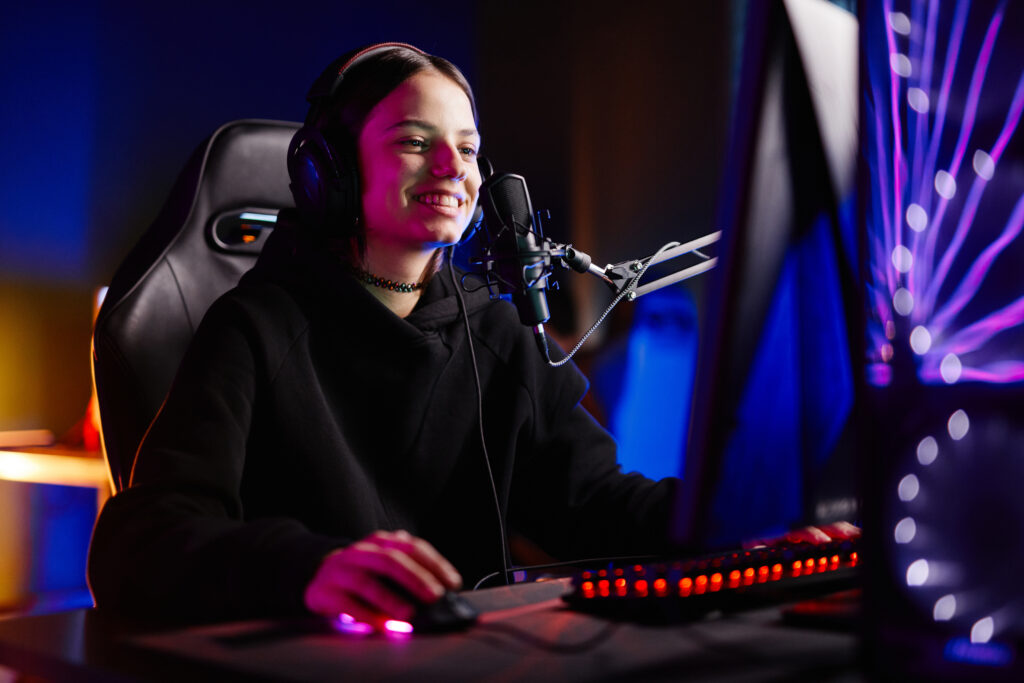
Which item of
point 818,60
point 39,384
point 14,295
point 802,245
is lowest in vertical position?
point 39,384

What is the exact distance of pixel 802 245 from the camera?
0.57m

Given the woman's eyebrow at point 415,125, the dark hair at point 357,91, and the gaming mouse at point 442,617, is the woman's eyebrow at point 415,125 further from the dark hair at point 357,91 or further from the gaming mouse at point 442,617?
the gaming mouse at point 442,617

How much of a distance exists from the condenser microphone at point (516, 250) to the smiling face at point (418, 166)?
0.57ft

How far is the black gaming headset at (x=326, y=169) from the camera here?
1168mm

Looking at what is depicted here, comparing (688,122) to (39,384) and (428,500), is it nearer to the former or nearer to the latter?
(428,500)

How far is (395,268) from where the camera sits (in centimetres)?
127

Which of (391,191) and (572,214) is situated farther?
(572,214)

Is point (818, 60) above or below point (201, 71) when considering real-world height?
below

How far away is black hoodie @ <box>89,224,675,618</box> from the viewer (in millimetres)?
998

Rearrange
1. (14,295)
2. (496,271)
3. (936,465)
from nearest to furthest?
(936,465), (496,271), (14,295)

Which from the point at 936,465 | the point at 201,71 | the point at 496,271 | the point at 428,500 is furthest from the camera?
the point at 201,71

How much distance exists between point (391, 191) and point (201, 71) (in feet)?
4.80

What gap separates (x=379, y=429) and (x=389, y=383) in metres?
0.06

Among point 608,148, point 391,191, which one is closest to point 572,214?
point 608,148
